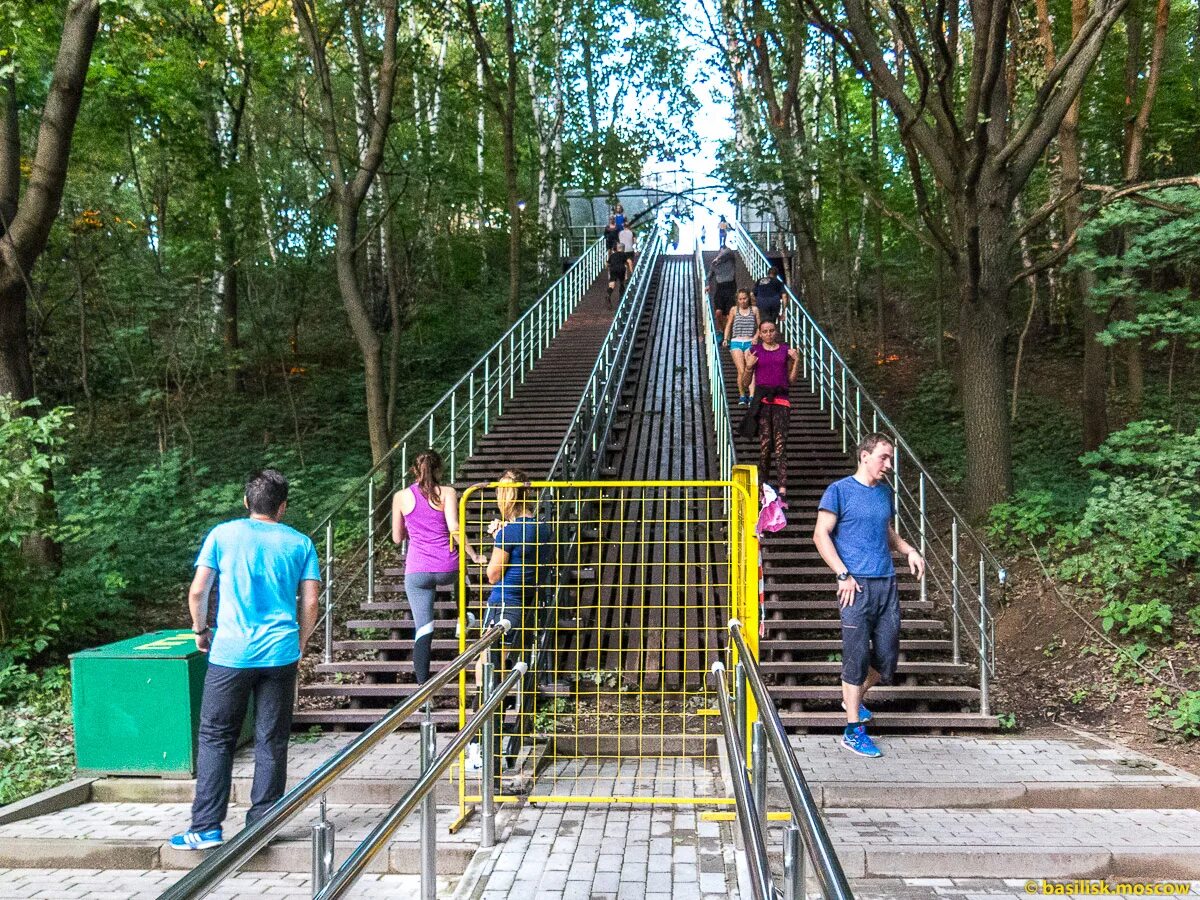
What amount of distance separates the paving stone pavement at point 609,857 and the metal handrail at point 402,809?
439mm

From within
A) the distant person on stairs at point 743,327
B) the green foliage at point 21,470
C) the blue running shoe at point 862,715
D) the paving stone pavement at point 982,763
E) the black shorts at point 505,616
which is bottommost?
Result: the paving stone pavement at point 982,763

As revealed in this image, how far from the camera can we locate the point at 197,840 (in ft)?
16.3

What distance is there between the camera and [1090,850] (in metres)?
4.84

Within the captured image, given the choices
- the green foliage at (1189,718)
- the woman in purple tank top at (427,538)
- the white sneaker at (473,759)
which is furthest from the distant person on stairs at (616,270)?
the white sneaker at (473,759)

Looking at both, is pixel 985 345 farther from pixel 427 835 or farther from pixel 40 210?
pixel 40 210

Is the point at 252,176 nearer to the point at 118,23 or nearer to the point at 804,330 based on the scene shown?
the point at 118,23

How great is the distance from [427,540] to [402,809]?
11.9 feet

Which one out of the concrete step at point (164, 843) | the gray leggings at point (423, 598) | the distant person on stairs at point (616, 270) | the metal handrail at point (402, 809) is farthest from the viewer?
the distant person on stairs at point (616, 270)

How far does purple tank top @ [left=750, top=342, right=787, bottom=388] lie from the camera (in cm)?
971

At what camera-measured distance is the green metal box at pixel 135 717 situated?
20.5ft

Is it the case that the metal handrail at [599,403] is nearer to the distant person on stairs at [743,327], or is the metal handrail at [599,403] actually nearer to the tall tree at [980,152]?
the distant person on stairs at [743,327]

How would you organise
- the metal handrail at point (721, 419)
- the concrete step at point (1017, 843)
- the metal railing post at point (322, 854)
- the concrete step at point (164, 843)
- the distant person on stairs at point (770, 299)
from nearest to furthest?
the metal railing post at point (322, 854)
the concrete step at point (1017, 843)
the concrete step at point (164, 843)
the metal handrail at point (721, 419)
the distant person on stairs at point (770, 299)

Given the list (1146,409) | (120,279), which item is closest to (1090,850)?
(1146,409)

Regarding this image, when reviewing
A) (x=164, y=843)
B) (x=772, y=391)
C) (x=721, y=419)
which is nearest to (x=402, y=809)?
(x=164, y=843)
